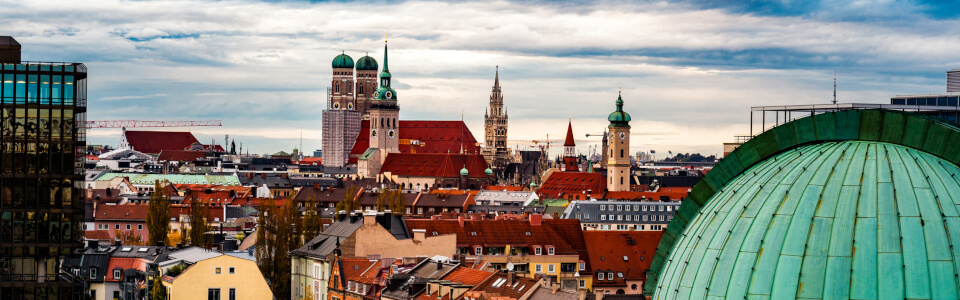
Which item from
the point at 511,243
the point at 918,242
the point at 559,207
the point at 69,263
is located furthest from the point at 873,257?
the point at 559,207

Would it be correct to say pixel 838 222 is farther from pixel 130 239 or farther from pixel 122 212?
pixel 122 212

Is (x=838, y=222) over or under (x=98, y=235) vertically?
over

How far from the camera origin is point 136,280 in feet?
258

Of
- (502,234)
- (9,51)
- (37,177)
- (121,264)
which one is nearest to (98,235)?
(121,264)

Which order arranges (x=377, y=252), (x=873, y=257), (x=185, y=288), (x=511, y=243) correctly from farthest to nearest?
(x=511, y=243) → (x=377, y=252) → (x=185, y=288) → (x=873, y=257)

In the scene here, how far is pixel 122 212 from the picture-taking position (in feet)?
439

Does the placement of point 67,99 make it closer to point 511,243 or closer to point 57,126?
point 57,126

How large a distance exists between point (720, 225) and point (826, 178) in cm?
187

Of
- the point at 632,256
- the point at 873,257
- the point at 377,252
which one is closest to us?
the point at 873,257

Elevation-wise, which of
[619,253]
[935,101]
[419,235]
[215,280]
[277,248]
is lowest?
[619,253]

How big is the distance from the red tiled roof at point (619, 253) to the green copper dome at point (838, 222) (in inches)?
3003

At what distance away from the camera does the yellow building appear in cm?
7031

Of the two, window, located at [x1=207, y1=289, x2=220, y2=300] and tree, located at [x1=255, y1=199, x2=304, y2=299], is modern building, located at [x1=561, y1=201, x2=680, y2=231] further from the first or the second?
window, located at [x1=207, y1=289, x2=220, y2=300]

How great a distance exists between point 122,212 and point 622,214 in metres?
54.7
